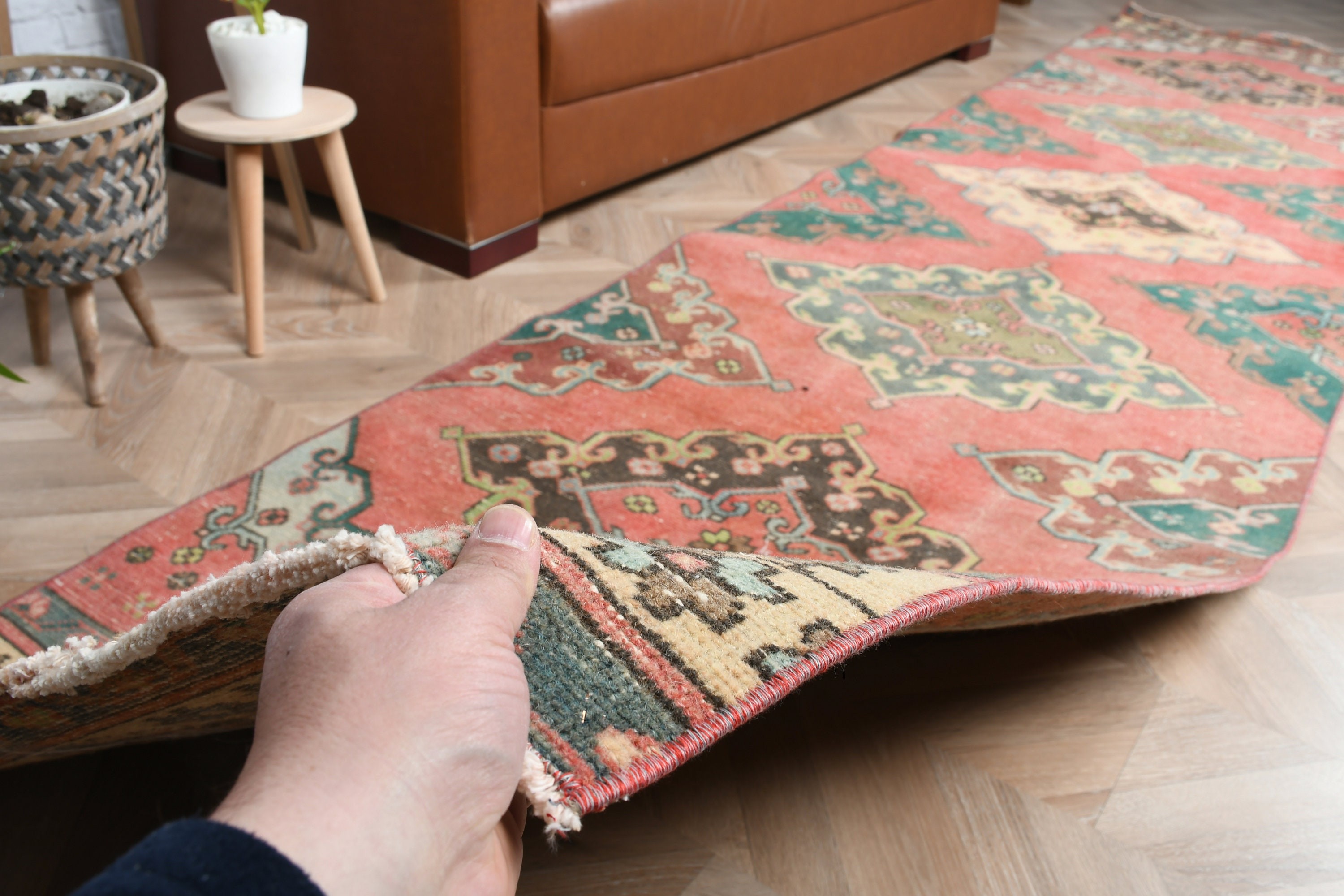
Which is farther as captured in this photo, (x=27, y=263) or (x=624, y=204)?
(x=624, y=204)

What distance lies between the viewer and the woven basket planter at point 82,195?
121cm

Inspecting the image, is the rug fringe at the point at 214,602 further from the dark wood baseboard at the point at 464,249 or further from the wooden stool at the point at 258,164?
the dark wood baseboard at the point at 464,249

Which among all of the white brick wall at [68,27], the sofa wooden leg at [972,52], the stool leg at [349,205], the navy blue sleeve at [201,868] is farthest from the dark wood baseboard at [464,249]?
the sofa wooden leg at [972,52]

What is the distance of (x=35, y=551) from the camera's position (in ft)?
3.62

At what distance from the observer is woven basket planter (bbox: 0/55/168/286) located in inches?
→ 47.6

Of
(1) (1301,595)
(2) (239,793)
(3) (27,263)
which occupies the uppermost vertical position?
(2) (239,793)

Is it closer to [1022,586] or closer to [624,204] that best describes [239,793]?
[1022,586]

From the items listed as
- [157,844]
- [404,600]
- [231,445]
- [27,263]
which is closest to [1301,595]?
[404,600]

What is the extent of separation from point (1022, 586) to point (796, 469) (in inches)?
23.3

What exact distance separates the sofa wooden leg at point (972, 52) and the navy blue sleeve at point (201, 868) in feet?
11.2

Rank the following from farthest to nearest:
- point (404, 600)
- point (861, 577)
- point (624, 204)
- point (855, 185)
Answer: point (855, 185) < point (624, 204) < point (861, 577) < point (404, 600)

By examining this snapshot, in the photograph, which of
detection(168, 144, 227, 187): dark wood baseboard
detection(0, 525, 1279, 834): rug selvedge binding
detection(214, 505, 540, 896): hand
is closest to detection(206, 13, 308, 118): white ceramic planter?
detection(168, 144, 227, 187): dark wood baseboard

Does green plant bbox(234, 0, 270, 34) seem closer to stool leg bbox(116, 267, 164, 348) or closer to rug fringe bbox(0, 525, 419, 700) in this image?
stool leg bbox(116, 267, 164, 348)

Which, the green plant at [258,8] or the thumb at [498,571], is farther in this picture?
the green plant at [258,8]
